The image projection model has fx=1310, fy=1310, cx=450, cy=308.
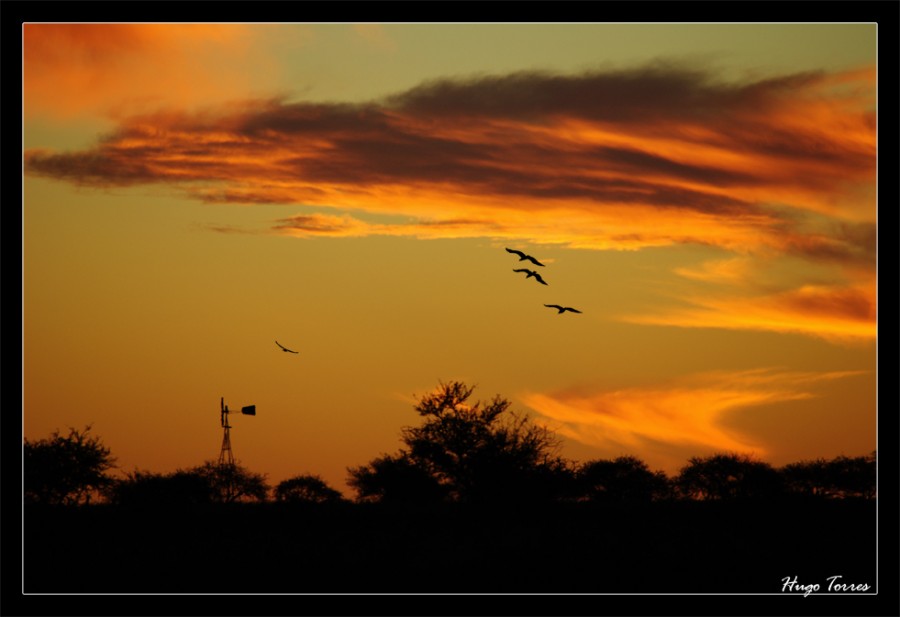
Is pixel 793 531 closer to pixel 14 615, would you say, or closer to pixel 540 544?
pixel 540 544

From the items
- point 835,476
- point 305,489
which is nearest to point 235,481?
point 305,489

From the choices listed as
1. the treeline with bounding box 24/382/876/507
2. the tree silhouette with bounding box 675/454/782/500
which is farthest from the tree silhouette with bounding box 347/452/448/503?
the tree silhouette with bounding box 675/454/782/500

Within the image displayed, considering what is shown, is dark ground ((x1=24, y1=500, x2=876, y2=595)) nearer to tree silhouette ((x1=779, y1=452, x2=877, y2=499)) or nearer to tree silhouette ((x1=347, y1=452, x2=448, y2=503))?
tree silhouette ((x1=347, y1=452, x2=448, y2=503))

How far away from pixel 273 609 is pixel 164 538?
2026 centimetres

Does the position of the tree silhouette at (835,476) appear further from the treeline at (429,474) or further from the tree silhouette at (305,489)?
the tree silhouette at (305,489)

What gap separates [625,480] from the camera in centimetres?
11062
